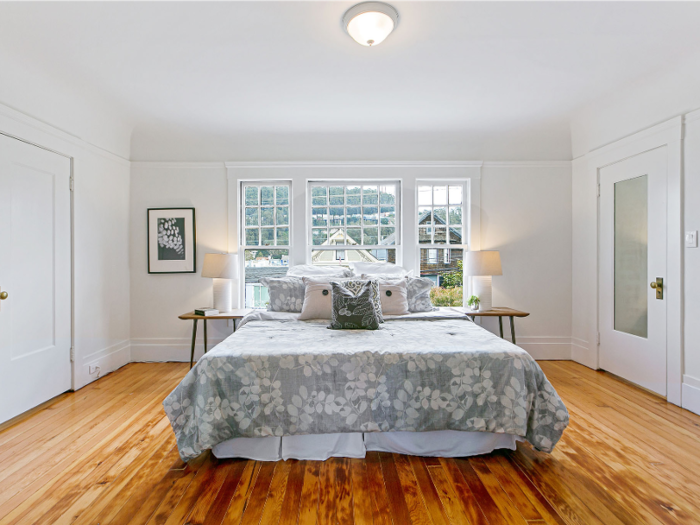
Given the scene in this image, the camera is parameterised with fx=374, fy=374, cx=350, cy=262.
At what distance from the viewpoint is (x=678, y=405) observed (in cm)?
292

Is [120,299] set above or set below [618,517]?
above

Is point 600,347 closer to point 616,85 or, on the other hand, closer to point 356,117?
point 616,85

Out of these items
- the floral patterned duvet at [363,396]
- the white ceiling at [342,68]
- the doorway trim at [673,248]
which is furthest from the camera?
the doorway trim at [673,248]

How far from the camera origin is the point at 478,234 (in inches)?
171

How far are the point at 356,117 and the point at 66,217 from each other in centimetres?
284

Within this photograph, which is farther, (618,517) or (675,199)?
(675,199)

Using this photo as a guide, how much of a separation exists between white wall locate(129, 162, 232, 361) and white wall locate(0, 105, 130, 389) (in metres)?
0.10

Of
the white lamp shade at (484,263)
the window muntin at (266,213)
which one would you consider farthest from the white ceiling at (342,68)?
the white lamp shade at (484,263)

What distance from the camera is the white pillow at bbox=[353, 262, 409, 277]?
4.10 m

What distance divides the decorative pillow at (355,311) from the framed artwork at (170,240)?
2190mm

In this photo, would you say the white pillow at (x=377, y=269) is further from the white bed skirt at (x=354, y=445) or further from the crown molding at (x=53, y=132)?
the crown molding at (x=53, y=132)

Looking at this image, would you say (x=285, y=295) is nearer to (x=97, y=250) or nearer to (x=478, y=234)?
(x=97, y=250)

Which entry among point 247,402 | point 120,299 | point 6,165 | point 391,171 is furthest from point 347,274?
point 6,165

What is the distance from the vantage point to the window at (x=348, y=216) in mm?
4410
